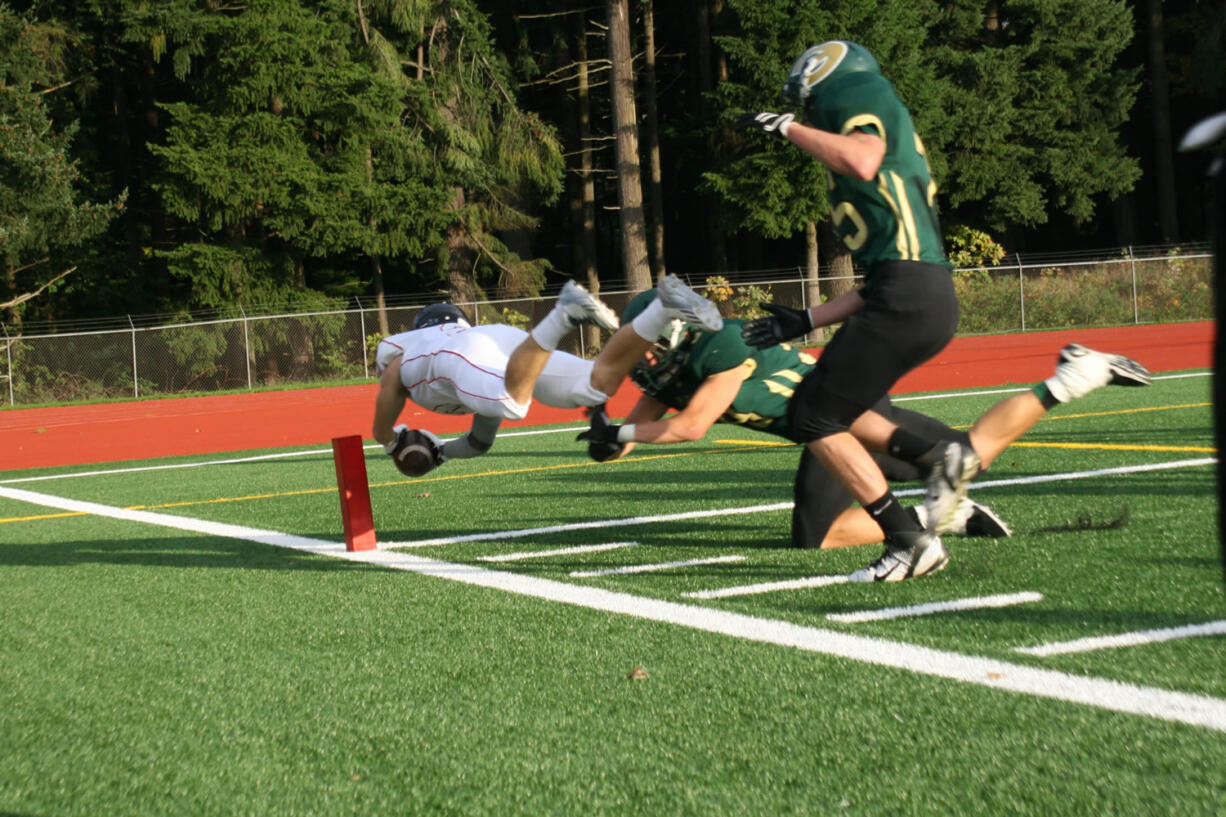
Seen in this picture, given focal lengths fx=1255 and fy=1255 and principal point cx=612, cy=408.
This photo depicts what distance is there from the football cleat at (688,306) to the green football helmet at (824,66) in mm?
857

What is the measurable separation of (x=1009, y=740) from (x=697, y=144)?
38.2m

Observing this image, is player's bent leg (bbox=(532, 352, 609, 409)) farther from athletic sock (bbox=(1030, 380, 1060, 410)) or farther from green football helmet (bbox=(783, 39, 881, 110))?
athletic sock (bbox=(1030, 380, 1060, 410))

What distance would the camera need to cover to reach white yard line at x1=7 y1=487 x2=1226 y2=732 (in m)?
3.13

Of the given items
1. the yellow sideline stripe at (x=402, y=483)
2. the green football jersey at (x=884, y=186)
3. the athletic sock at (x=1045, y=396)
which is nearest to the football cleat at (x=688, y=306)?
the green football jersey at (x=884, y=186)

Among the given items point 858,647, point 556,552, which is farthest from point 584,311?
point 858,647

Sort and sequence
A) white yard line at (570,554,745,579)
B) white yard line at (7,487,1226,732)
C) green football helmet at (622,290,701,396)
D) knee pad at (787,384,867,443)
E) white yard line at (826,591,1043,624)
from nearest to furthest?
white yard line at (7,487,1226,732) < white yard line at (826,591,1043,624) < knee pad at (787,384,867,443) < green football helmet at (622,290,701,396) < white yard line at (570,554,745,579)

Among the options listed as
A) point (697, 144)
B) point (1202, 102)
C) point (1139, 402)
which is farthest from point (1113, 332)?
point (1202, 102)

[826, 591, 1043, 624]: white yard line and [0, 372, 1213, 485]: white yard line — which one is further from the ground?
[826, 591, 1043, 624]: white yard line

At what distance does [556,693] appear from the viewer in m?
3.64

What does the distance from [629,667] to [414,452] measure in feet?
8.03

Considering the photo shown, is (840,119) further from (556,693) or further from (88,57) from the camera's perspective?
(88,57)

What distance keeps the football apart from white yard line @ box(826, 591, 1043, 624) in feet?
7.87

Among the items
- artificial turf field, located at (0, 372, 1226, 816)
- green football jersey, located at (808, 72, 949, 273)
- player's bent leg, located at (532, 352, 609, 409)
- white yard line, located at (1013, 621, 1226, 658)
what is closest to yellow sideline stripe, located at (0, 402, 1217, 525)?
artificial turf field, located at (0, 372, 1226, 816)

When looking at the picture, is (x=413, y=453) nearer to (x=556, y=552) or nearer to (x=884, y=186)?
(x=556, y=552)
